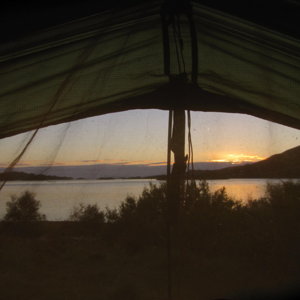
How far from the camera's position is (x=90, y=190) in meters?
1.68

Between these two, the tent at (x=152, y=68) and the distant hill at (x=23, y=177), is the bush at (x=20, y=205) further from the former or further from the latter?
the tent at (x=152, y=68)

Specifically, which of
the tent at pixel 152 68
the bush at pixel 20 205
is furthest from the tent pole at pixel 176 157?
the bush at pixel 20 205

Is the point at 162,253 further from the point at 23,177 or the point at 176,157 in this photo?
the point at 23,177

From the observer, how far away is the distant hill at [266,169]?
1913 mm

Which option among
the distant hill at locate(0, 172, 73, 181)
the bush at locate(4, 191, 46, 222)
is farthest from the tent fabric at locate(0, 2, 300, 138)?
the bush at locate(4, 191, 46, 222)

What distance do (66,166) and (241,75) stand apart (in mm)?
868

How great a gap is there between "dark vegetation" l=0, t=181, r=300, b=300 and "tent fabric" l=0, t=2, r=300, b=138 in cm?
292

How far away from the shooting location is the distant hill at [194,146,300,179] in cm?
191

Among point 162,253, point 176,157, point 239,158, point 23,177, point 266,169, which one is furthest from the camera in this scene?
point 162,253

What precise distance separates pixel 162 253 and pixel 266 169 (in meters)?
4.48

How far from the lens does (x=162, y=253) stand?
20.5 feet

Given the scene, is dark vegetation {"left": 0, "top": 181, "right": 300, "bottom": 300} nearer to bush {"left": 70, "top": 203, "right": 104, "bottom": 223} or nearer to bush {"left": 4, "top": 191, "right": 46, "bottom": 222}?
bush {"left": 70, "top": 203, "right": 104, "bottom": 223}

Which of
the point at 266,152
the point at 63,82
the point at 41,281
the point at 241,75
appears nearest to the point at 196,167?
the point at 266,152

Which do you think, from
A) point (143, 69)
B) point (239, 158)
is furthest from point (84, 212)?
point (143, 69)
